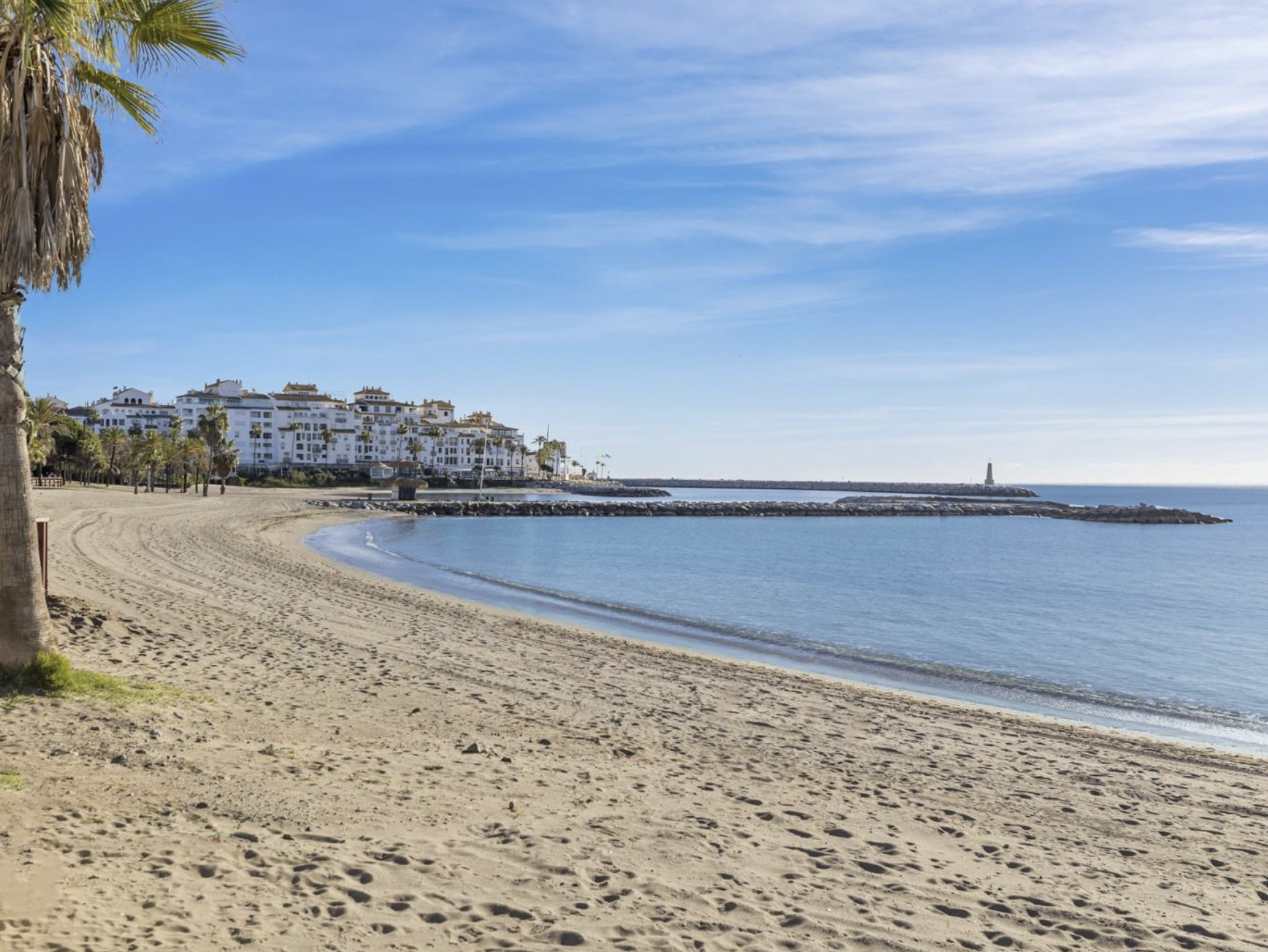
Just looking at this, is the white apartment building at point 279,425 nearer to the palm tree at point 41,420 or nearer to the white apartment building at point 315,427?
the white apartment building at point 315,427

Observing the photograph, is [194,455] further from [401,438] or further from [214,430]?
[401,438]

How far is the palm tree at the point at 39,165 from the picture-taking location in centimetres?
809

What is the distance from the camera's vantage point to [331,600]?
21.7 metres

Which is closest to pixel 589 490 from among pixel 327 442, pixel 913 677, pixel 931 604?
pixel 327 442

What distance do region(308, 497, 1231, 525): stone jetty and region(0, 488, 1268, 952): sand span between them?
73642 millimetres

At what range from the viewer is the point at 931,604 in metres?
32.3

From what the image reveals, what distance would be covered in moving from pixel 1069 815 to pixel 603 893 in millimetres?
5451

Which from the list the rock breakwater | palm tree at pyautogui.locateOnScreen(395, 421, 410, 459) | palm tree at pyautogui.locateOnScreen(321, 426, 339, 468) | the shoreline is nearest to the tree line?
palm tree at pyautogui.locateOnScreen(321, 426, 339, 468)

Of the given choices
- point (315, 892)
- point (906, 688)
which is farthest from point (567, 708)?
point (906, 688)

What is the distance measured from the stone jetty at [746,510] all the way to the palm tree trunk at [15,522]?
74597 millimetres

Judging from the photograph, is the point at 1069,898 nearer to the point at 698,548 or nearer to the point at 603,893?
the point at 603,893

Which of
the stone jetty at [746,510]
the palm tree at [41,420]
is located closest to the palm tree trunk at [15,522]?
the palm tree at [41,420]

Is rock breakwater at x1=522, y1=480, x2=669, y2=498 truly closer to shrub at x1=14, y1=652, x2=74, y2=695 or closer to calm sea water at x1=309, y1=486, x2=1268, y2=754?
calm sea water at x1=309, y1=486, x2=1268, y2=754

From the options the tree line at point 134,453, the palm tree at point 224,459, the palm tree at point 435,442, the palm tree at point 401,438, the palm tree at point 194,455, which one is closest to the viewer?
the tree line at point 134,453
